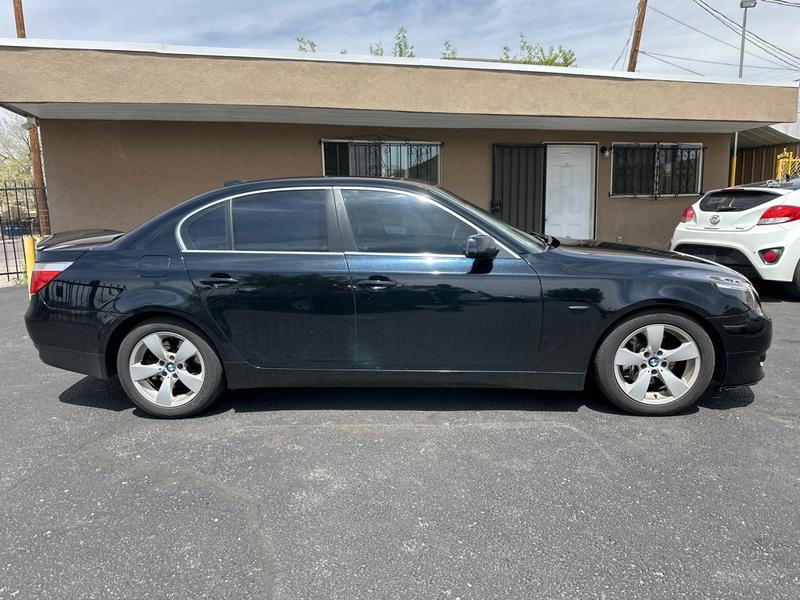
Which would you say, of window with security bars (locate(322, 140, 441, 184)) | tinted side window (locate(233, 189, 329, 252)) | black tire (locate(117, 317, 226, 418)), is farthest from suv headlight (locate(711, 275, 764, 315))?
window with security bars (locate(322, 140, 441, 184))

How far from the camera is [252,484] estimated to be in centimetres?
282

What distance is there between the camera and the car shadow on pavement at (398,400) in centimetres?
376

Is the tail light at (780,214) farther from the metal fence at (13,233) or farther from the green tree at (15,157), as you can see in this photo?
the green tree at (15,157)

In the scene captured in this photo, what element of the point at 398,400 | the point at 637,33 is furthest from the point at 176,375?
the point at 637,33

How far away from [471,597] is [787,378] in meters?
3.60

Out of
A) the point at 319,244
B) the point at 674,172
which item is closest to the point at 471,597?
the point at 319,244

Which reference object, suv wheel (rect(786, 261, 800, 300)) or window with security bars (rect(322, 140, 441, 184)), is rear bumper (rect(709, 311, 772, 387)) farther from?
window with security bars (rect(322, 140, 441, 184))

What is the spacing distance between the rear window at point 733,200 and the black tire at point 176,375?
21.9 feet

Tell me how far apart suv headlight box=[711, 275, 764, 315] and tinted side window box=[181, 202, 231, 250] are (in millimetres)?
3171

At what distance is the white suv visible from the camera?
6.61m

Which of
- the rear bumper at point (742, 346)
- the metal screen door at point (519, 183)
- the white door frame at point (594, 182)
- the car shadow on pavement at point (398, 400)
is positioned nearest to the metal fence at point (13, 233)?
the car shadow on pavement at point (398, 400)

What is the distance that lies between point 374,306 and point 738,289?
2.33 meters

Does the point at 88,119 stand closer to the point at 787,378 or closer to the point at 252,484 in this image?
the point at 252,484

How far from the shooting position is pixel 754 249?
22.1 feet
